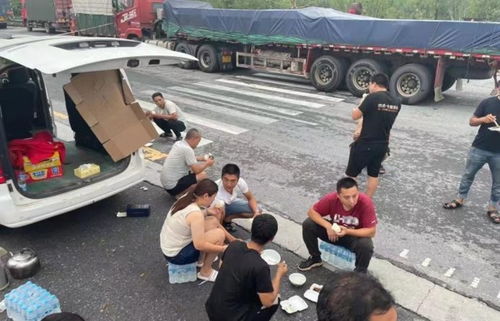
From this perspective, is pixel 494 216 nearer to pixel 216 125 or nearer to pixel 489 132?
pixel 489 132

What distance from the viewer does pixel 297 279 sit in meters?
3.75

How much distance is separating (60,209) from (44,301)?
119 centimetres

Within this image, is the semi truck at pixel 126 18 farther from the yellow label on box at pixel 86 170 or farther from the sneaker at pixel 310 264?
the sneaker at pixel 310 264

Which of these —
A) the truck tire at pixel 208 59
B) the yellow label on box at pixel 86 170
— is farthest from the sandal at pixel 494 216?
the truck tire at pixel 208 59

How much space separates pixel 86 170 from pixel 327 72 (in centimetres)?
952

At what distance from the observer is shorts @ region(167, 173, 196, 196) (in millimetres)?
5219

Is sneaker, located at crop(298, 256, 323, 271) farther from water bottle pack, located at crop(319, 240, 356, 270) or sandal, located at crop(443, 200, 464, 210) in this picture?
sandal, located at crop(443, 200, 464, 210)

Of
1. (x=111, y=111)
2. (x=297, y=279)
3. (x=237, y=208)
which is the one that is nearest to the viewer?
(x=297, y=279)

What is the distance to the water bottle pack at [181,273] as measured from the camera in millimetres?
3672

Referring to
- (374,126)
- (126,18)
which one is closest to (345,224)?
(374,126)

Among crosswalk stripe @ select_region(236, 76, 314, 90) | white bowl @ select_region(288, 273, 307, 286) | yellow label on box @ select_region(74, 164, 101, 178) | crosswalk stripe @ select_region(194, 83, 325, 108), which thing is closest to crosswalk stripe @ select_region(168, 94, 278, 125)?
crosswalk stripe @ select_region(194, 83, 325, 108)

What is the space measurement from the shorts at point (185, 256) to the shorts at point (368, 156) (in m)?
2.65

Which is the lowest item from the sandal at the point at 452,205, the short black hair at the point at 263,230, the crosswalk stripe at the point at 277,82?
the sandal at the point at 452,205

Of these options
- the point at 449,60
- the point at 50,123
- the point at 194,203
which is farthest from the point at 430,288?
the point at 449,60
